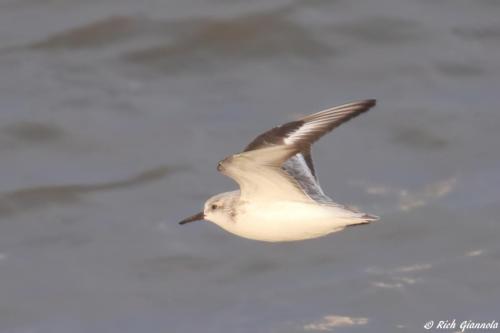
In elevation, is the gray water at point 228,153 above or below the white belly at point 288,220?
below

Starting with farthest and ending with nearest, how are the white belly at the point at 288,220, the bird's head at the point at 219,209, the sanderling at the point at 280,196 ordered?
the bird's head at the point at 219,209, the white belly at the point at 288,220, the sanderling at the point at 280,196

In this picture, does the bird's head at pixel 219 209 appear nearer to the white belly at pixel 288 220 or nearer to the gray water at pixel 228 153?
the white belly at pixel 288 220

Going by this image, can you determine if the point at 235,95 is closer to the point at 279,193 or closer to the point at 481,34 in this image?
the point at 481,34

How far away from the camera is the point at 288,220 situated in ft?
18.2

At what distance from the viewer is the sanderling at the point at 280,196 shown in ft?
16.6

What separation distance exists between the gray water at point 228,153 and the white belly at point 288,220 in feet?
5.65

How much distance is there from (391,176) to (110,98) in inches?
97.1

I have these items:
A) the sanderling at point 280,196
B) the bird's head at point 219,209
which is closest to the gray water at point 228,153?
the bird's head at point 219,209

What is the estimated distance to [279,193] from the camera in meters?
5.59

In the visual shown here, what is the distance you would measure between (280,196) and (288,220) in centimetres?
13

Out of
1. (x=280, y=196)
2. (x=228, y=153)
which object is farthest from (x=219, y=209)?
Result: (x=228, y=153)

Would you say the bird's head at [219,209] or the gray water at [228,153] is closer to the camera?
the bird's head at [219,209]

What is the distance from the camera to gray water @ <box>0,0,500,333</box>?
7746 millimetres

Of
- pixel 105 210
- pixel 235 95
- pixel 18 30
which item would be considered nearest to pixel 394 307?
pixel 105 210
